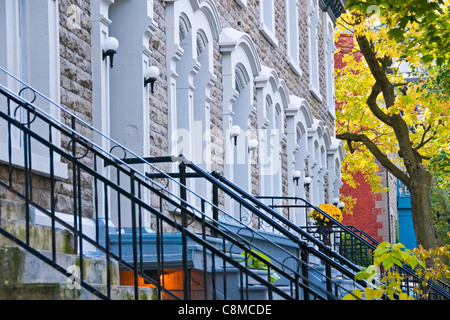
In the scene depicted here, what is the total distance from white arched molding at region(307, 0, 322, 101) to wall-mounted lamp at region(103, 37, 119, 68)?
14.0 m

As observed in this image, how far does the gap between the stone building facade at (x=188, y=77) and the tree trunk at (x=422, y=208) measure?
10.5 ft

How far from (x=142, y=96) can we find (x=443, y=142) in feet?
59.1

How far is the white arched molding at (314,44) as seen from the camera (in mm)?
23000

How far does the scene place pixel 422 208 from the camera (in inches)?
953

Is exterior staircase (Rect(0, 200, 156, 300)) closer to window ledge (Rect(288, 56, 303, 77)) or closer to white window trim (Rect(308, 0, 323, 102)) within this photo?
window ledge (Rect(288, 56, 303, 77))

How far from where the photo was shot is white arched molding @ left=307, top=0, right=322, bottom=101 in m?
23.0

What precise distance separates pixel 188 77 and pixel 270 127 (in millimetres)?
5511

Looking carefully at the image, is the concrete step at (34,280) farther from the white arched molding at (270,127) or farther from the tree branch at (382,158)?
the tree branch at (382,158)

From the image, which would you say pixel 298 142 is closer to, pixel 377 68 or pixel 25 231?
pixel 377 68

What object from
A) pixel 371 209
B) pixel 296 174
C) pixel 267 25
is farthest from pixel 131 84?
pixel 371 209

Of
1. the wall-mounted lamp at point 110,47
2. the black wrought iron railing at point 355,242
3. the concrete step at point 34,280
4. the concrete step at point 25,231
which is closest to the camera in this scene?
the concrete step at point 34,280

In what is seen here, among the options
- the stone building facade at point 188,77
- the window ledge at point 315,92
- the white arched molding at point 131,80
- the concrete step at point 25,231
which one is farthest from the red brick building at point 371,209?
the concrete step at point 25,231

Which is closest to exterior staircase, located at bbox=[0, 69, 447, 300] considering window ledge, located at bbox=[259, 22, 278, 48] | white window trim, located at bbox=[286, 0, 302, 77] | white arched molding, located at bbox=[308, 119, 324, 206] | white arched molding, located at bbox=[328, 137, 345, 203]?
window ledge, located at bbox=[259, 22, 278, 48]

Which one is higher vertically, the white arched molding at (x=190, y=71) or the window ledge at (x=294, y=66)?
the window ledge at (x=294, y=66)
